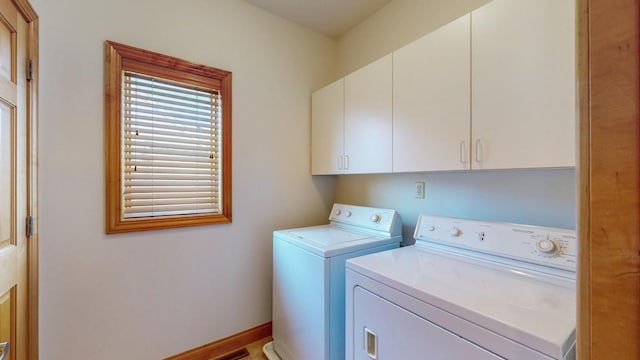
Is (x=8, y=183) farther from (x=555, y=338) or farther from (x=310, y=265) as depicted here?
(x=555, y=338)

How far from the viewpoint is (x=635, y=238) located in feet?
1.29

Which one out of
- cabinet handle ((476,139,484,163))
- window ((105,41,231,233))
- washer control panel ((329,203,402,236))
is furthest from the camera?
washer control panel ((329,203,402,236))

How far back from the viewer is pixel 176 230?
5.93 feet

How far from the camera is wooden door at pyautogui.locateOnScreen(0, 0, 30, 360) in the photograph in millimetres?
1097

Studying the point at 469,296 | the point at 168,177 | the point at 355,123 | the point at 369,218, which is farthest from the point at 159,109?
the point at 469,296

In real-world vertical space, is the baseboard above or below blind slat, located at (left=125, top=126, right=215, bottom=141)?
below

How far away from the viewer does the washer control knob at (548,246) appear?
1.09 meters

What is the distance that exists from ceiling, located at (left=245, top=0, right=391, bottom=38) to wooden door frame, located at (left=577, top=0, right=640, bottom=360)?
6.47 ft

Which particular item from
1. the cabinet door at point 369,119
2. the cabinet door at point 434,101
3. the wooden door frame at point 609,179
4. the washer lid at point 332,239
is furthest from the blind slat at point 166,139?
the wooden door frame at point 609,179

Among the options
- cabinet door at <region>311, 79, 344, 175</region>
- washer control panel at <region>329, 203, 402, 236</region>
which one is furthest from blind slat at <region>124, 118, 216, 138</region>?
washer control panel at <region>329, 203, 402, 236</region>

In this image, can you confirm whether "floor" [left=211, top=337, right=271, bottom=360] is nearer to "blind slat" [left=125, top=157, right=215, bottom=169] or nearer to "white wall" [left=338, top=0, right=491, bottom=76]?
"blind slat" [left=125, top=157, right=215, bottom=169]

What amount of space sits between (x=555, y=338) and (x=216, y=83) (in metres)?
2.18

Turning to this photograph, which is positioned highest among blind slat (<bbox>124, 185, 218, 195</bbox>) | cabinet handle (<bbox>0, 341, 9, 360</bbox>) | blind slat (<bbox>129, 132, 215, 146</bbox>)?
blind slat (<bbox>129, 132, 215, 146</bbox>)

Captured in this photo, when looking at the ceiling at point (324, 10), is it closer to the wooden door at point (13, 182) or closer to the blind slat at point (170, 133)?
the blind slat at point (170, 133)
